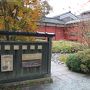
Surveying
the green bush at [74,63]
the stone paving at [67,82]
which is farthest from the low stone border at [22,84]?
the green bush at [74,63]

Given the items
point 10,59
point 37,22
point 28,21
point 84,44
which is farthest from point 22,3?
point 84,44

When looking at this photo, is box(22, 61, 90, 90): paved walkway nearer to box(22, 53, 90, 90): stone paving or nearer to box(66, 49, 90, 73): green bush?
box(22, 53, 90, 90): stone paving

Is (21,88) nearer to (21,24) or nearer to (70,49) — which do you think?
(21,24)

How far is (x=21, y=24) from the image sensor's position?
7648 millimetres

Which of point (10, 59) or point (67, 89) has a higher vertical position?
point (10, 59)

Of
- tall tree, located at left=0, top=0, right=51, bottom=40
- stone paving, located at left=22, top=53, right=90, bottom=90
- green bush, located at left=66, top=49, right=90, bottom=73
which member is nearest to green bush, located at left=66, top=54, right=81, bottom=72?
green bush, located at left=66, top=49, right=90, bottom=73

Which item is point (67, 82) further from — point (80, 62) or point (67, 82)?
point (80, 62)

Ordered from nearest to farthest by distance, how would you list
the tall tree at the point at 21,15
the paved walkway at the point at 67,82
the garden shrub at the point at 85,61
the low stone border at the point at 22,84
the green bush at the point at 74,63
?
the low stone border at the point at 22,84
the paved walkway at the point at 67,82
the tall tree at the point at 21,15
the garden shrub at the point at 85,61
the green bush at the point at 74,63

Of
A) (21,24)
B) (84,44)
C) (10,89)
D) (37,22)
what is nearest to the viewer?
(10,89)

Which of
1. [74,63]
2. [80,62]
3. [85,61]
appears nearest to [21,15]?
[74,63]

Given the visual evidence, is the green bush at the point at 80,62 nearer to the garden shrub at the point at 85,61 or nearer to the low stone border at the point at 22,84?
the garden shrub at the point at 85,61

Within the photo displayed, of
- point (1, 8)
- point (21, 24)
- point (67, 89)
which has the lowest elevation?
point (67, 89)

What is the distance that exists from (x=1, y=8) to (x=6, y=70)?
8.46 ft

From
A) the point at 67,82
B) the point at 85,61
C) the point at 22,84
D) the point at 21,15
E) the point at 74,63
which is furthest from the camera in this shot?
the point at 74,63
